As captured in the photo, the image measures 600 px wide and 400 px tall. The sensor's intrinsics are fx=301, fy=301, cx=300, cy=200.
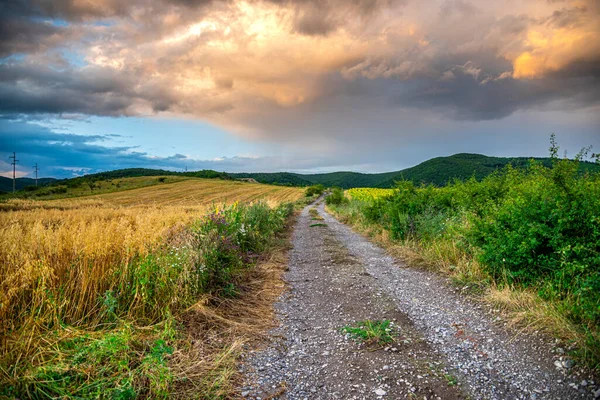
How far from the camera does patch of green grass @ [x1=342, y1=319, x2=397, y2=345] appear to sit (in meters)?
4.03

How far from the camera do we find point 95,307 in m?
3.99

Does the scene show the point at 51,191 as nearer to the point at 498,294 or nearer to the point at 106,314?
the point at 106,314

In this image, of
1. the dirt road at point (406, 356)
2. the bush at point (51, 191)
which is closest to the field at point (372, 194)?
the dirt road at point (406, 356)

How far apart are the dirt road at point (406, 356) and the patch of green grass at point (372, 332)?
9 centimetres

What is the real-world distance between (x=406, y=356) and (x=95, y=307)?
4052 mm

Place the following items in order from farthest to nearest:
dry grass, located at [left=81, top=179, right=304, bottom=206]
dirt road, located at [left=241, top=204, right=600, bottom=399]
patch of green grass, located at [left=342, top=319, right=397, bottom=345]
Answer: dry grass, located at [left=81, top=179, right=304, bottom=206] < patch of green grass, located at [left=342, top=319, right=397, bottom=345] < dirt road, located at [left=241, top=204, right=600, bottom=399]

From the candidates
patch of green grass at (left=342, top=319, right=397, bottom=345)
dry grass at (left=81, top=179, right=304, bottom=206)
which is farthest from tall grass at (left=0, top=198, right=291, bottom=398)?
dry grass at (left=81, top=179, right=304, bottom=206)

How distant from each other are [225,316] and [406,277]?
4346 mm

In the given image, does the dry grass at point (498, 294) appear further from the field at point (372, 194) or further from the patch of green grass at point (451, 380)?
the field at point (372, 194)

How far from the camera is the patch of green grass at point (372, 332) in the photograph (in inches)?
159

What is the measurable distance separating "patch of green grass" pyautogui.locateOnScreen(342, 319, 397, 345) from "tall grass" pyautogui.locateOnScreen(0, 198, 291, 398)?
7.73 ft

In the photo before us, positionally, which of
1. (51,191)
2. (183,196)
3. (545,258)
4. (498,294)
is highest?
(545,258)

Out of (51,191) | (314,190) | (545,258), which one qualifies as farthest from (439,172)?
(51,191)

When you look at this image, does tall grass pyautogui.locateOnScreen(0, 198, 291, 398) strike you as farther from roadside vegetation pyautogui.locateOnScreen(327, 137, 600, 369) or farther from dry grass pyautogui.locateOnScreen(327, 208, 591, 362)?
roadside vegetation pyautogui.locateOnScreen(327, 137, 600, 369)
